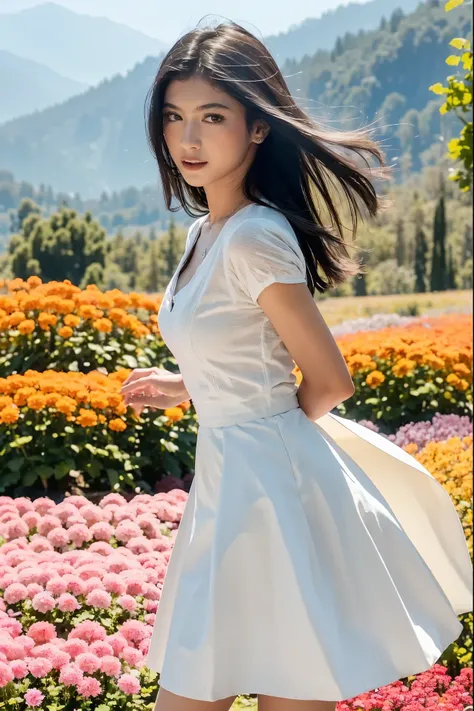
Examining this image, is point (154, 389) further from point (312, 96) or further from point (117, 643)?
point (312, 96)

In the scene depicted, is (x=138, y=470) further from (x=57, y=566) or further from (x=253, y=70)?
(x=253, y=70)

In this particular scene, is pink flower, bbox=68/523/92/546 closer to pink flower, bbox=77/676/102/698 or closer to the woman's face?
pink flower, bbox=77/676/102/698

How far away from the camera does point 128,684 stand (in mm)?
2305

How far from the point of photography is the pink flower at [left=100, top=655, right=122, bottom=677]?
7.66 ft

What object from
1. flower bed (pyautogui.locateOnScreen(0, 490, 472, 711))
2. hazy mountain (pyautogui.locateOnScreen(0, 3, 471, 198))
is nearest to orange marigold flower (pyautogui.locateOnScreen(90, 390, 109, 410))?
flower bed (pyautogui.locateOnScreen(0, 490, 472, 711))

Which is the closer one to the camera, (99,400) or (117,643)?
(117,643)

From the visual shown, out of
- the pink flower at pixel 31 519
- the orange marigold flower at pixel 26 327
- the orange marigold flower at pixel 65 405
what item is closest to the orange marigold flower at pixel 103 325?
the orange marigold flower at pixel 26 327

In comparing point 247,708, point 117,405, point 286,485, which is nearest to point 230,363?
point 286,485

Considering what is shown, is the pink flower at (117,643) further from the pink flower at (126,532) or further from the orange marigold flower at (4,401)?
the orange marigold flower at (4,401)

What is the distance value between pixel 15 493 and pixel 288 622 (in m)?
2.28

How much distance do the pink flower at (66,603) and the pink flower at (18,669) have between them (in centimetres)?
27

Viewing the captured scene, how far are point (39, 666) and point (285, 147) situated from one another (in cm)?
138

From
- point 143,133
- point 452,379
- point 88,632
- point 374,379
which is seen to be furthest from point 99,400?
point 452,379

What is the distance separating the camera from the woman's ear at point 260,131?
184 centimetres
